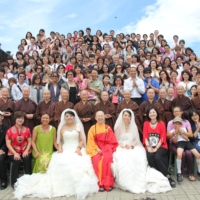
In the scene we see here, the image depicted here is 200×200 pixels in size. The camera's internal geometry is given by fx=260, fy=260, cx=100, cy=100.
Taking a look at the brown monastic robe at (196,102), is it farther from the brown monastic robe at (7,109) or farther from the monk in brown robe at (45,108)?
the brown monastic robe at (7,109)

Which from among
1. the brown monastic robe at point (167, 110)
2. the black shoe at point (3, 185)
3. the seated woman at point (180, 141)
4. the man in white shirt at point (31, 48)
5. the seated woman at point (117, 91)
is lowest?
the black shoe at point (3, 185)

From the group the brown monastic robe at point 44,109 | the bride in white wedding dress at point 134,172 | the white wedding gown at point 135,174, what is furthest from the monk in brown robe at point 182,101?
the brown monastic robe at point 44,109

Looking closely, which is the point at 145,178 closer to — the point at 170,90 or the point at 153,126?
the point at 153,126

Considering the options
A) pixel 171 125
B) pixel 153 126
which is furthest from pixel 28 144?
pixel 171 125

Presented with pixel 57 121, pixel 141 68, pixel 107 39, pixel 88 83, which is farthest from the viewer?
pixel 107 39

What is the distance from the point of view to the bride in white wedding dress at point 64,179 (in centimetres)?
514

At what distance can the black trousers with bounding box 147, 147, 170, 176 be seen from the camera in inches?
A: 221

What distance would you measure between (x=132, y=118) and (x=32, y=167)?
8.60 ft

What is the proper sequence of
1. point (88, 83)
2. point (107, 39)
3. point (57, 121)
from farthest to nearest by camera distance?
1. point (107, 39)
2. point (88, 83)
3. point (57, 121)

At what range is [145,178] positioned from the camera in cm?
546

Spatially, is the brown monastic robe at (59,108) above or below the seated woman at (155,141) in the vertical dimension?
above

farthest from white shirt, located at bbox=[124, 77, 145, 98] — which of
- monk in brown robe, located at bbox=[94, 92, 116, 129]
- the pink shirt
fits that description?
the pink shirt

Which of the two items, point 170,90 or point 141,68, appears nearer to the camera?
point 170,90

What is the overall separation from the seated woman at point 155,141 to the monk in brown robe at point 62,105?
214cm
